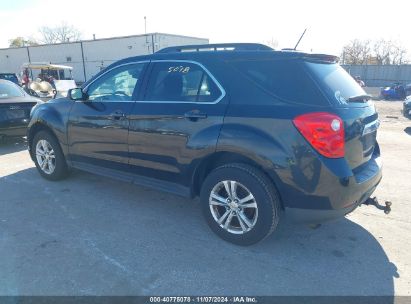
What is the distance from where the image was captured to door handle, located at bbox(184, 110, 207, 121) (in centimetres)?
326

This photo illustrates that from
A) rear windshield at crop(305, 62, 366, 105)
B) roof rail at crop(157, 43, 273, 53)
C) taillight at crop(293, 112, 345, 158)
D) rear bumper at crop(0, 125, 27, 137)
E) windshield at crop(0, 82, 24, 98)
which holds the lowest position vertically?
rear bumper at crop(0, 125, 27, 137)

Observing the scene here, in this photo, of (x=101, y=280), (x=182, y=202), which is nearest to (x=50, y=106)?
(x=182, y=202)

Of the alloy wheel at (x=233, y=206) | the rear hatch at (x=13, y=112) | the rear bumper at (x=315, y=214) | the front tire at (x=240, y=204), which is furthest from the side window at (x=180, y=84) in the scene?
the rear hatch at (x=13, y=112)

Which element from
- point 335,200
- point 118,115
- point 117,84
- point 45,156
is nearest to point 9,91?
point 45,156

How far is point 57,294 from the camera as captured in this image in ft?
8.38

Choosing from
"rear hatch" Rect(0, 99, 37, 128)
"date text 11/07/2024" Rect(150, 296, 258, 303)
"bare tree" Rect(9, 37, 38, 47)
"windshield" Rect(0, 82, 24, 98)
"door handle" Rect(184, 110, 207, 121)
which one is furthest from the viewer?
"bare tree" Rect(9, 37, 38, 47)

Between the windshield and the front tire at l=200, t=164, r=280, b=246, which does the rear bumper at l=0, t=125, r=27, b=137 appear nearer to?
the windshield

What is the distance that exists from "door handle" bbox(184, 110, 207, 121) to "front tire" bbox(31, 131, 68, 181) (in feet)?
8.21

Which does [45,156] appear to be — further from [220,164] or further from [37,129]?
[220,164]

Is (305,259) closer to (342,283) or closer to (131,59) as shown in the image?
(342,283)

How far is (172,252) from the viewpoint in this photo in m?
3.15

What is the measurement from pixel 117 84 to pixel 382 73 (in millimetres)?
33181

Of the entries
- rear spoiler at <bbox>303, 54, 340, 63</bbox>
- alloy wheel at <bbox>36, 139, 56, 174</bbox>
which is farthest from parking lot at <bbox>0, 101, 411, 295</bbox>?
rear spoiler at <bbox>303, 54, 340, 63</bbox>

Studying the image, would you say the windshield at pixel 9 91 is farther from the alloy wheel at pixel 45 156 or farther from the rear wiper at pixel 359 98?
the rear wiper at pixel 359 98
